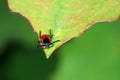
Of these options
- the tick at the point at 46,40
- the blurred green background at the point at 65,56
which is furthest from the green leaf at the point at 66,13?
the blurred green background at the point at 65,56

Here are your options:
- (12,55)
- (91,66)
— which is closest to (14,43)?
(12,55)

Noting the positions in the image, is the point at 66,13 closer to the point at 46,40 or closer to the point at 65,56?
the point at 46,40

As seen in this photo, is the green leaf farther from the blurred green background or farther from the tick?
the blurred green background

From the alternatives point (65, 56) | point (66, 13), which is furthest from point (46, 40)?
point (65, 56)

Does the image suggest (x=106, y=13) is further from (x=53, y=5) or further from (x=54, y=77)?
(x=54, y=77)

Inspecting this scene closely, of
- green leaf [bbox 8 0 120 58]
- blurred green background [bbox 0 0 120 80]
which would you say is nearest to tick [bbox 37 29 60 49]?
green leaf [bbox 8 0 120 58]

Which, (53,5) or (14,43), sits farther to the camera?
(14,43)
